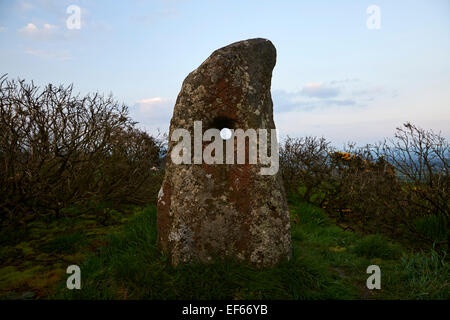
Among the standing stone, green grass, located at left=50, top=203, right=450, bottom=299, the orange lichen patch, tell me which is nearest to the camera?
green grass, located at left=50, top=203, right=450, bottom=299

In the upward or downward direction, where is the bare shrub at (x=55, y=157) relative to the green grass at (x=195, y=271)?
upward

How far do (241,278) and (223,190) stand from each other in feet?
3.17

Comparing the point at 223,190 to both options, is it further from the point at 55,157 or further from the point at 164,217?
the point at 55,157

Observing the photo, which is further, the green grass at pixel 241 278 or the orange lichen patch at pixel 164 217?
the orange lichen patch at pixel 164 217

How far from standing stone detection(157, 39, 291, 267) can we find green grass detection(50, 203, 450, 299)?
19 cm

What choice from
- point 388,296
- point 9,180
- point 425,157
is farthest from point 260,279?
point 9,180

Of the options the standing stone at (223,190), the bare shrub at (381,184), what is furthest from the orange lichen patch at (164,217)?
the bare shrub at (381,184)

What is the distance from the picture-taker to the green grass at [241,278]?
2809 mm

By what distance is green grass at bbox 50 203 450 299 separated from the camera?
2809 mm

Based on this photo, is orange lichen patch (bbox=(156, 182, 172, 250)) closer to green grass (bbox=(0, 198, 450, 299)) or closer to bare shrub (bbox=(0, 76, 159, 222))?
green grass (bbox=(0, 198, 450, 299))

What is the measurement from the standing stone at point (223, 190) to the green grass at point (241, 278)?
187 millimetres

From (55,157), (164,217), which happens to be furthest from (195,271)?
(55,157)

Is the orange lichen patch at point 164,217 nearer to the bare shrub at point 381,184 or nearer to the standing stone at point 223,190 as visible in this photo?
the standing stone at point 223,190

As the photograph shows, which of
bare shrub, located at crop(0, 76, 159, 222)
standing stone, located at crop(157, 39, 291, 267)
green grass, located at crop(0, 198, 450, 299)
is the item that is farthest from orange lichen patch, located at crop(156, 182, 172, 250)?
bare shrub, located at crop(0, 76, 159, 222)
